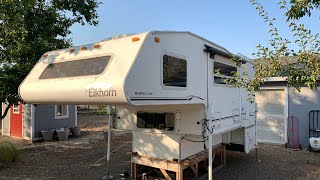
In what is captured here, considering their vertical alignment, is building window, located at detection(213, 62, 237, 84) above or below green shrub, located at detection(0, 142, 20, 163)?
above

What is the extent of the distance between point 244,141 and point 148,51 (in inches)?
213

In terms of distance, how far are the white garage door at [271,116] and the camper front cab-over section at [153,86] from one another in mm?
5303

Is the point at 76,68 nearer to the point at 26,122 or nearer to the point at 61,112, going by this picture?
the point at 26,122

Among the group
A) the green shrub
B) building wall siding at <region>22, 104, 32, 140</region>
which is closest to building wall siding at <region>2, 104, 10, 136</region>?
building wall siding at <region>22, 104, 32, 140</region>

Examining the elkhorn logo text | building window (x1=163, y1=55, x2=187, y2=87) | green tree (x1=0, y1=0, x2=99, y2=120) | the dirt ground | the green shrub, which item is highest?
green tree (x1=0, y1=0, x2=99, y2=120)

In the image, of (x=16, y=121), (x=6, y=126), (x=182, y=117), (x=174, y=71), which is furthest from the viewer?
(x=6, y=126)

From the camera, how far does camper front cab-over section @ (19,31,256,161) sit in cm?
440

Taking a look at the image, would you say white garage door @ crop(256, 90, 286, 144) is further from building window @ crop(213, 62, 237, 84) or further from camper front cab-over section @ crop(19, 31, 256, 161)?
building window @ crop(213, 62, 237, 84)

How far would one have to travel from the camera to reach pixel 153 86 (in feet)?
15.3

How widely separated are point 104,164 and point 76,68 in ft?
16.6

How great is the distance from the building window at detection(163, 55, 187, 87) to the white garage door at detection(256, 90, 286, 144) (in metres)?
8.68

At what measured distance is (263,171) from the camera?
8609 mm

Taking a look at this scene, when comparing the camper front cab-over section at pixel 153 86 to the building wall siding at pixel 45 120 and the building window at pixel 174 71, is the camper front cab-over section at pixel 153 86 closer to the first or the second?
the building window at pixel 174 71

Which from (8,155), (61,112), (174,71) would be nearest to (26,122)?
(61,112)
